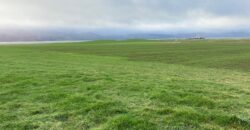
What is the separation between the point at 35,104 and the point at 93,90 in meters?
3.20

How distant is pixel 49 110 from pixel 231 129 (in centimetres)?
616

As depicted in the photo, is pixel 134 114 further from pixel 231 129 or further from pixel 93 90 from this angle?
pixel 93 90

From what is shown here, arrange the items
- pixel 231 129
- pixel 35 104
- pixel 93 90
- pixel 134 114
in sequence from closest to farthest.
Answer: pixel 231 129
pixel 134 114
pixel 35 104
pixel 93 90

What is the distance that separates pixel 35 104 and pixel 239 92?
947 cm

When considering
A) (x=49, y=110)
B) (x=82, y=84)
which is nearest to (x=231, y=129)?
(x=49, y=110)

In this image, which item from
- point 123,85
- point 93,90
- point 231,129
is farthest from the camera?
point 123,85

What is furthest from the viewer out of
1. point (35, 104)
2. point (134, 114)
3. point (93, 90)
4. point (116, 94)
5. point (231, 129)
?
point (93, 90)

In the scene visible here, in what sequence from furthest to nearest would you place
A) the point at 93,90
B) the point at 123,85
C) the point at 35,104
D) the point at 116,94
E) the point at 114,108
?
1. the point at 123,85
2. the point at 93,90
3. the point at 116,94
4. the point at 35,104
5. the point at 114,108

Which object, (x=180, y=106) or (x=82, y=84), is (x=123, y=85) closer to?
(x=82, y=84)

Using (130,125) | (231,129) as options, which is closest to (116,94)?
(130,125)

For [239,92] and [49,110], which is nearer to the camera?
[49,110]

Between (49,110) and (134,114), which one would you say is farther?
(49,110)

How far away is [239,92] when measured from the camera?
591 inches

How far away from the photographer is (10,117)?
408 inches
